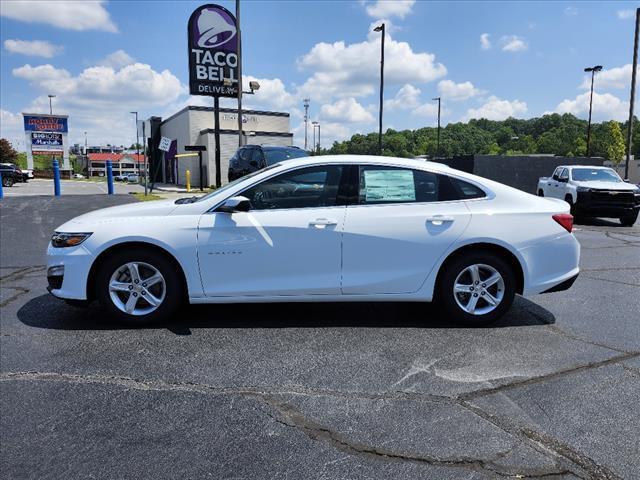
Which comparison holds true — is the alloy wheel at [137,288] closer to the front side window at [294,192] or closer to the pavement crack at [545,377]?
the front side window at [294,192]

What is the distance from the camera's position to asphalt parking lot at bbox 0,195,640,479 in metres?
2.57

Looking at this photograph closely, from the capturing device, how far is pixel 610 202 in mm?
13555

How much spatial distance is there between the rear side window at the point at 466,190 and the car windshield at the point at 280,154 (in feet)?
27.5

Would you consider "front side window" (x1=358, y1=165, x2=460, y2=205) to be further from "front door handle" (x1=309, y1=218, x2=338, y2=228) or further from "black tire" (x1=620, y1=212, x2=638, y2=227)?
"black tire" (x1=620, y1=212, x2=638, y2=227)

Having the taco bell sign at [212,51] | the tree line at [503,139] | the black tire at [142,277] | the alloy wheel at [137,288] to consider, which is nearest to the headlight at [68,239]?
the black tire at [142,277]

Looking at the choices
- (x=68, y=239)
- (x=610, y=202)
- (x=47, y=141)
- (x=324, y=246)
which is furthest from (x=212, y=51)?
(x=47, y=141)

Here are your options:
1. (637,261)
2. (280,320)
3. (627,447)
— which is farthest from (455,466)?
(637,261)

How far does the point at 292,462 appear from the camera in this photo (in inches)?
100

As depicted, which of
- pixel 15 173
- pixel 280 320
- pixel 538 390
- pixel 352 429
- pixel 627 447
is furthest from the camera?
pixel 15 173

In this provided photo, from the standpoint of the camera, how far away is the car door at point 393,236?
4.52 meters

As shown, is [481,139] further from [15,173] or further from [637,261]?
[637,261]

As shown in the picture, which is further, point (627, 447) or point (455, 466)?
point (627, 447)

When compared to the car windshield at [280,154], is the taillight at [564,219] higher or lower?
lower

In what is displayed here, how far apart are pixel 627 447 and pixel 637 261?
6544 millimetres
